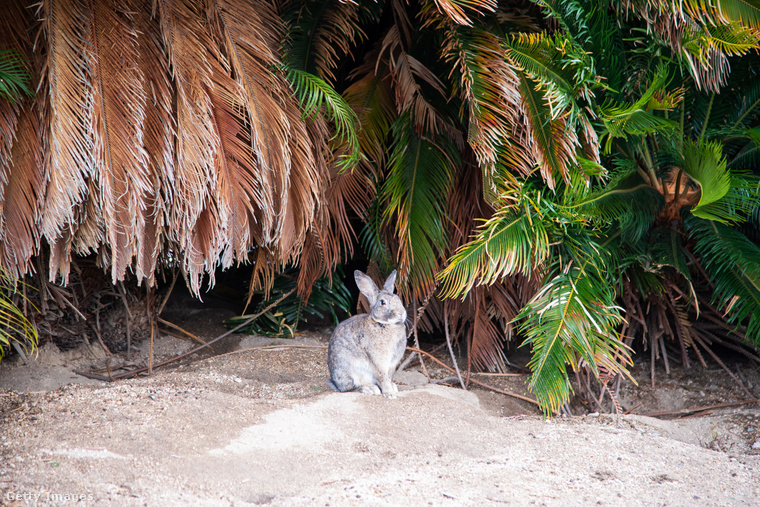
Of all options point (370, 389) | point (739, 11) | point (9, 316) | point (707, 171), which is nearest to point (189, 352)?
point (9, 316)

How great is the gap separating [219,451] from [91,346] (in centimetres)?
298

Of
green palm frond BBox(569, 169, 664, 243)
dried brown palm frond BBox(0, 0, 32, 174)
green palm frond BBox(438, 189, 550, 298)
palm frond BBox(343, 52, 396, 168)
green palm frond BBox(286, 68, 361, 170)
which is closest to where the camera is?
dried brown palm frond BBox(0, 0, 32, 174)

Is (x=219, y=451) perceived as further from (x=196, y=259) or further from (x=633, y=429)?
(x=633, y=429)

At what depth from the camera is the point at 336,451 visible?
306cm

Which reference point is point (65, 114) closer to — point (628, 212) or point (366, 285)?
point (366, 285)

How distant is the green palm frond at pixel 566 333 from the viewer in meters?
3.64

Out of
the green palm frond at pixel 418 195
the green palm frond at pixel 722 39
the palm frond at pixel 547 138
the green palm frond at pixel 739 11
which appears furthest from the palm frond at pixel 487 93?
the green palm frond at pixel 739 11

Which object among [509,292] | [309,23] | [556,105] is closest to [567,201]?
[556,105]

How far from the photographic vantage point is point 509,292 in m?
4.95

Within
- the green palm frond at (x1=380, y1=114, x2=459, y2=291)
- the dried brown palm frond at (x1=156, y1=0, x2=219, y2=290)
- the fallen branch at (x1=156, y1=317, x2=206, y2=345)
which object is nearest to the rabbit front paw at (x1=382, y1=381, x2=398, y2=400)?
the green palm frond at (x1=380, y1=114, x2=459, y2=291)

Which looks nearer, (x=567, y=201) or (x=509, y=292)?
(x=567, y=201)

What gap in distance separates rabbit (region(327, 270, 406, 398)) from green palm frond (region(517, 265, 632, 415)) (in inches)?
35.9

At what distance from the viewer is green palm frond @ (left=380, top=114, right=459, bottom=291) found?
4.46 metres

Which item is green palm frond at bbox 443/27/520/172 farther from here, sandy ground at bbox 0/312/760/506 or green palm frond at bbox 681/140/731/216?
sandy ground at bbox 0/312/760/506
